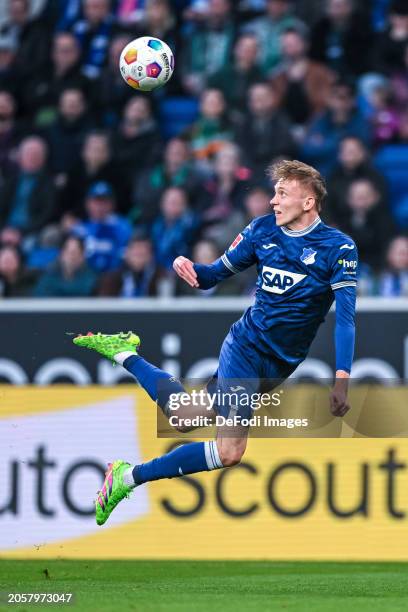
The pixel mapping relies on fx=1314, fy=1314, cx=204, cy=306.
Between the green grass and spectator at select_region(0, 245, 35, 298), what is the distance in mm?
2941

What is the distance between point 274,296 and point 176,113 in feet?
21.5

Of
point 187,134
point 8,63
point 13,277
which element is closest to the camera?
point 13,277

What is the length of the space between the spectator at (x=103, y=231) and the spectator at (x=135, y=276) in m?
0.38

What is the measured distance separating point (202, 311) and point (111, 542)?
187 cm

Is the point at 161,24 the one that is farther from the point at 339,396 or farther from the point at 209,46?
the point at 339,396

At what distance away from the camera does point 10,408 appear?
989 cm

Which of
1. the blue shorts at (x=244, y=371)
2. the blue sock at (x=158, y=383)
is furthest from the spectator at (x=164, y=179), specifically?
the blue shorts at (x=244, y=371)

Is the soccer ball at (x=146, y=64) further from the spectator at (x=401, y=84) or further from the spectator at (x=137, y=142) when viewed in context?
the spectator at (x=401, y=84)

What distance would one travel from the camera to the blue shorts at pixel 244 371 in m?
7.46

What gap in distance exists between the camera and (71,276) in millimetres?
11398

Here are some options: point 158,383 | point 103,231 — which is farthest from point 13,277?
point 158,383

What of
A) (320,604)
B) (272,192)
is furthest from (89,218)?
(320,604)

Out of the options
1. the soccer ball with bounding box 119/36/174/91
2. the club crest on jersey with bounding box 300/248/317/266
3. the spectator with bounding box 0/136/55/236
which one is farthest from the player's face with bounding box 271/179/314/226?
the spectator with bounding box 0/136/55/236

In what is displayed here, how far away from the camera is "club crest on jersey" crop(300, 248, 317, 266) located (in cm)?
728
